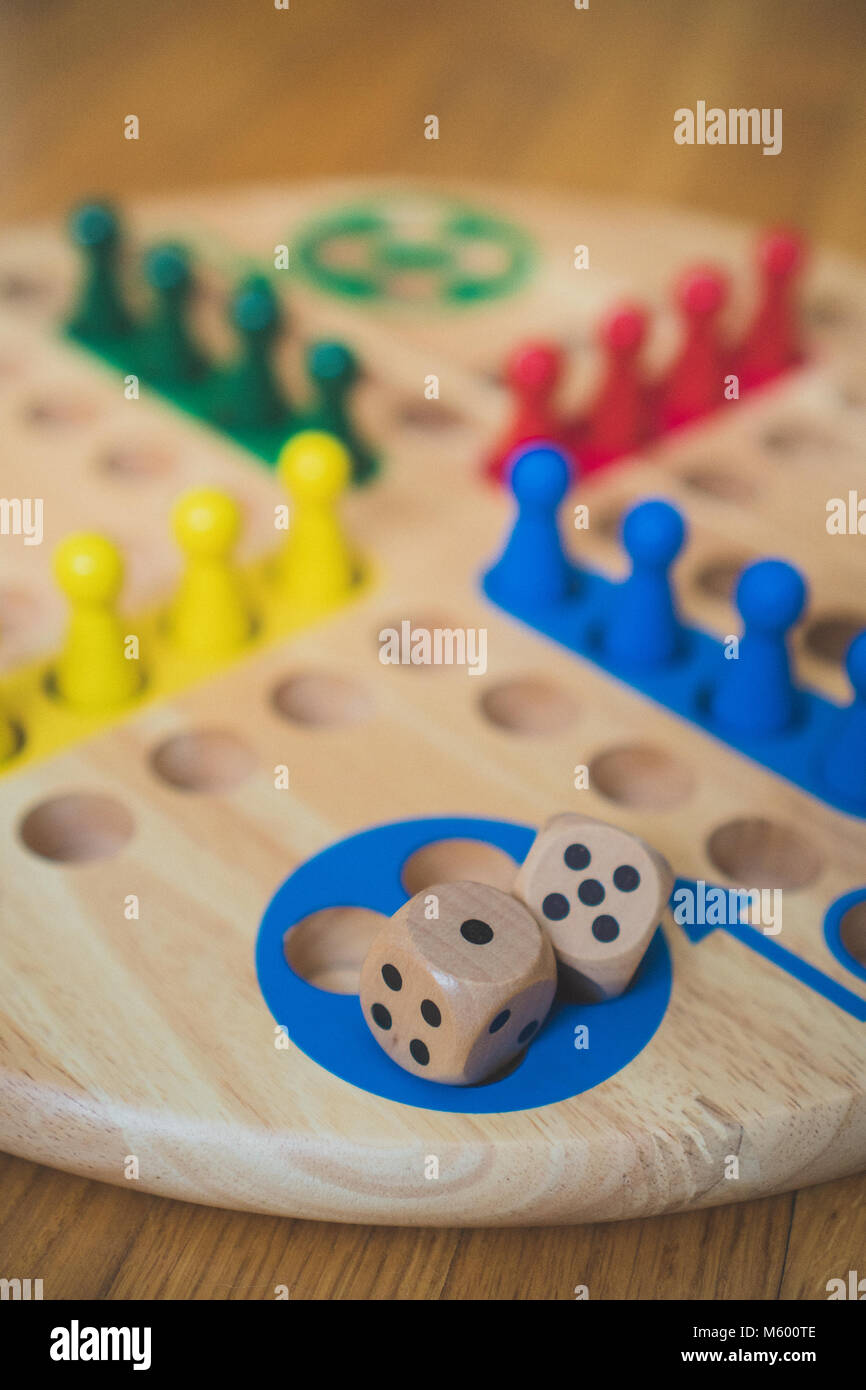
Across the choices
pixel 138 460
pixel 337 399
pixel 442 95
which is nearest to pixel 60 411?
pixel 138 460

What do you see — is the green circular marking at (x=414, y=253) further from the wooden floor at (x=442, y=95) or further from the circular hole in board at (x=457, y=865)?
the circular hole in board at (x=457, y=865)

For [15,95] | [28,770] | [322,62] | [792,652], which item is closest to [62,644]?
[28,770]

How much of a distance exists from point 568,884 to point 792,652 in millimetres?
238

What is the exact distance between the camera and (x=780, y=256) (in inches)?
35.6

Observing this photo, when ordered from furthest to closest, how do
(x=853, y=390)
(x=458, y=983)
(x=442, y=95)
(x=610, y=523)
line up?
(x=442, y=95) < (x=853, y=390) < (x=610, y=523) < (x=458, y=983)

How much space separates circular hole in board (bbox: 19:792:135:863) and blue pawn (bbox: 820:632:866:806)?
1.00 ft

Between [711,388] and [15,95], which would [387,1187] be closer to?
[711,388]

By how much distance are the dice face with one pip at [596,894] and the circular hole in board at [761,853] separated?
4.1 inches

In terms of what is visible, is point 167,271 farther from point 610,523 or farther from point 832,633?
point 832,633

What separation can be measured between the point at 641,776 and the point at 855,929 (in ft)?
0.41

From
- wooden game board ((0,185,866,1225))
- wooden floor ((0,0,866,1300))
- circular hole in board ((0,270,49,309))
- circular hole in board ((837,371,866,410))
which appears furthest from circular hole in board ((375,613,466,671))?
wooden floor ((0,0,866,1300))

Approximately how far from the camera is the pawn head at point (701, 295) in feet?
2.83

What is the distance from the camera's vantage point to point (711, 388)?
89cm

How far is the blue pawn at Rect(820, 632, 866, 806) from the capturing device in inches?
23.5
